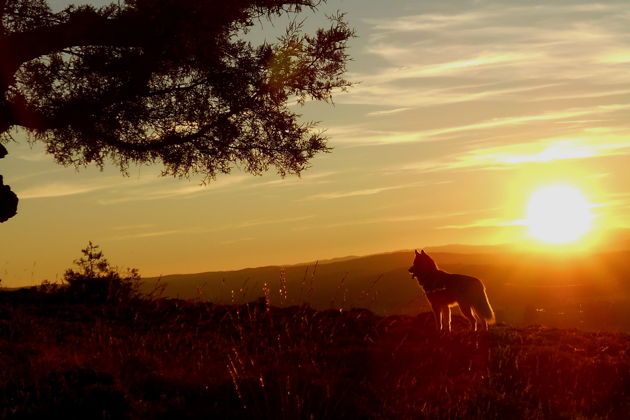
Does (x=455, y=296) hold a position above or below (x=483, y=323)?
above

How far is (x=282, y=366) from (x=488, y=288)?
139 feet

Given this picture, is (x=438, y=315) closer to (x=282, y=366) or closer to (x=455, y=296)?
(x=455, y=296)

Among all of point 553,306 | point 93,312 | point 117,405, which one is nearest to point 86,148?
point 93,312

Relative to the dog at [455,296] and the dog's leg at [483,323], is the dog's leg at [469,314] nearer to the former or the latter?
the dog at [455,296]

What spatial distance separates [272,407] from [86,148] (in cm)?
954

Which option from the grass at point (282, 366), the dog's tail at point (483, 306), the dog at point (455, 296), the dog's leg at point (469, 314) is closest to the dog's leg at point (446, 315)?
the dog at point (455, 296)

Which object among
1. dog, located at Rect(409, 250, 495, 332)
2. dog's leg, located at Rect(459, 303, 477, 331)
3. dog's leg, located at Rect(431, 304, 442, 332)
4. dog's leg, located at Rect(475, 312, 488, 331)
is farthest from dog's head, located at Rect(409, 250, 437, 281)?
dog's leg, located at Rect(475, 312, 488, 331)

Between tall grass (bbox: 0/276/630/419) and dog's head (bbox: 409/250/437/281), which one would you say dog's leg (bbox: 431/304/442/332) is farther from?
dog's head (bbox: 409/250/437/281)

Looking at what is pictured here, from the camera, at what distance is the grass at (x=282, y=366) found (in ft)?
30.1

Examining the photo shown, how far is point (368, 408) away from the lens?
9.38m

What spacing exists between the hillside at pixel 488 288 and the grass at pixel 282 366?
1.79 ft

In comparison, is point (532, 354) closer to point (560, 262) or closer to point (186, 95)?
point (186, 95)

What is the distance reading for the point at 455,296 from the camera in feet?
49.8

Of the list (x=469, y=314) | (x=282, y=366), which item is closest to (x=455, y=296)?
(x=469, y=314)
